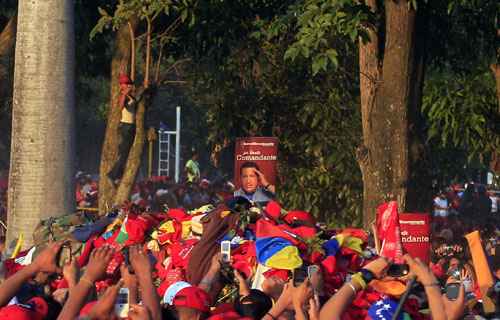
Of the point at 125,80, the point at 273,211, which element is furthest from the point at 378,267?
the point at 125,80

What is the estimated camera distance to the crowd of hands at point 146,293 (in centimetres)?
669

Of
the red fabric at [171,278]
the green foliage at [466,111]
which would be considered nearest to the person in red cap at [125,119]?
the green foliage at [466,111]

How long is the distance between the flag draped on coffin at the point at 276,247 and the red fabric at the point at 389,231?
22.8 inches

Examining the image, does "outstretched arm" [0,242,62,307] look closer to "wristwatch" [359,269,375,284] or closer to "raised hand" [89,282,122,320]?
"raised hand" [89,282,122,320]

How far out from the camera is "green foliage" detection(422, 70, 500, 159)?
1605 cm

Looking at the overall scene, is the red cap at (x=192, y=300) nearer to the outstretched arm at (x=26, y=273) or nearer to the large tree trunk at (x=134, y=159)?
the outstretched arm at (x=26, y=273)

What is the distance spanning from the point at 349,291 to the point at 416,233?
3333 mm

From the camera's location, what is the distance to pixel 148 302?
22.5 feet

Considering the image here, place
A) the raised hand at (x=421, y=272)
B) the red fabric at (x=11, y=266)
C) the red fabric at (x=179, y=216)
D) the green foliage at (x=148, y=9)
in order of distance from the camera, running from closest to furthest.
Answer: the raised hand at (x=421, y=272) → the red fabric at (x=11, y=266) → the red fabric at (x=179, y=216) → the green foliage at (x=148, y=9)

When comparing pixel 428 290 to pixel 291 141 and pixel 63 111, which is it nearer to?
pixel 63 111

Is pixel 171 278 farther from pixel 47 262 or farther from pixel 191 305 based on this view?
pixel 191 305

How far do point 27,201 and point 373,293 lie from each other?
377 centimetres

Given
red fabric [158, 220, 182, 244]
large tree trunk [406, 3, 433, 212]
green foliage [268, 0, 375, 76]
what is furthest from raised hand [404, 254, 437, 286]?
large tree trunk [406, 3, 433, 212]

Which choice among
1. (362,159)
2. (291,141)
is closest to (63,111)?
(362,159)
